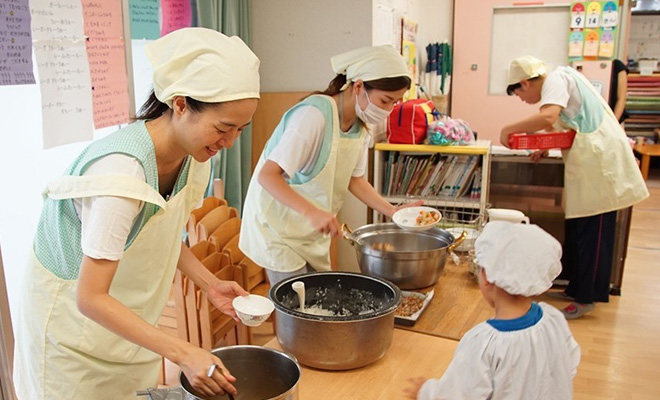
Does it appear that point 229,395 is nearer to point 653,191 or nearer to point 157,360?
point 157,360

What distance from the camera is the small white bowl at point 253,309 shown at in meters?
1.14

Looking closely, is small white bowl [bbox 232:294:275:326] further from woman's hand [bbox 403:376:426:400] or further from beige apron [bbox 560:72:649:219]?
beige apron [bbox 560:72:649:219]

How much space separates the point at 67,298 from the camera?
1107 millimetres

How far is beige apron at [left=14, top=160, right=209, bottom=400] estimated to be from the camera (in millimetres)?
1108

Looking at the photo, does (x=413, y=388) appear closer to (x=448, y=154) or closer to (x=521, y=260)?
(x=521, y=260)

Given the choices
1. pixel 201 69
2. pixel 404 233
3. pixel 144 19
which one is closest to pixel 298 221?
pixel 404 233

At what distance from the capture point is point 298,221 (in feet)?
5.98

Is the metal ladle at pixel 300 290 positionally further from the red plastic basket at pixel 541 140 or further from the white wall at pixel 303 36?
the red plastic basket at pixel 541 140

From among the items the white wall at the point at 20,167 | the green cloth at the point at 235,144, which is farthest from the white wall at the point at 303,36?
the white wall at the point at 20,167

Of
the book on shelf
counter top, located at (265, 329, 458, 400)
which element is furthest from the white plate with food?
the book on shelf

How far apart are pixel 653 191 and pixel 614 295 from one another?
10.4 ft

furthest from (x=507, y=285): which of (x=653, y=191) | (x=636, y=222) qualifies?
(x=653, y=191)

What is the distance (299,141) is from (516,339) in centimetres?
89

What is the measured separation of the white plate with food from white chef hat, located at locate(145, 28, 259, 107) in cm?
88
